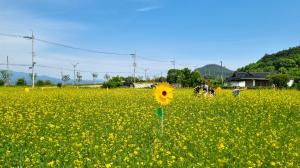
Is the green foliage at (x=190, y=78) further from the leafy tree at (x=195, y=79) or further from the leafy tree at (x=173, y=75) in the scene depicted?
the leafy tree at (x=173, y=75)

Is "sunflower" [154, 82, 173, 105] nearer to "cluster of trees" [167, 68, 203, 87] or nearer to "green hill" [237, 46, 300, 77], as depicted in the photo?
"cluster of trees" [167, 68, 203, 87]

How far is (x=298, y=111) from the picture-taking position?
400 inches

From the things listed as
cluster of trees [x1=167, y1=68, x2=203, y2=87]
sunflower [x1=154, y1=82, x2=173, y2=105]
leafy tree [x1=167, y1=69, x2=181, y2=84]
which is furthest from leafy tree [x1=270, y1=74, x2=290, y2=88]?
sunflower [x1=154, y1=82, x2=173, y2=105]

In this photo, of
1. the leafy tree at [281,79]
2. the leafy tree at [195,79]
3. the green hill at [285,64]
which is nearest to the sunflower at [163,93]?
the leafy tree at [195,79]

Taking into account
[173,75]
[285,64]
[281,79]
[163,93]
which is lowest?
Answer: [163,93]

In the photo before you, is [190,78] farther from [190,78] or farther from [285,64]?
[285,64]

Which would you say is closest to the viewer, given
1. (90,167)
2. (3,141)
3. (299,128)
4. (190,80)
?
(90,167)

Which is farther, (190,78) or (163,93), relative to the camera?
(190,78)

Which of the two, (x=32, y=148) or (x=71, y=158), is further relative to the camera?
(x=32, y=148)

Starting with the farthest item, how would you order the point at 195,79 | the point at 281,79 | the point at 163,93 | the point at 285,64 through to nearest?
1. the point at 285,64
2. the point at 195,79
3. the point at 281,79
4. the point at 163,93

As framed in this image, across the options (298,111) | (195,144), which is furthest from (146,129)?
(298,111)

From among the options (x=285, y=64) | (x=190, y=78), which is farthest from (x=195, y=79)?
(x=285, y=64)

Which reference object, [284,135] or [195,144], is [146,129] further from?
[284,135]

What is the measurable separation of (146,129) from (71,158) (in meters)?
2.82
